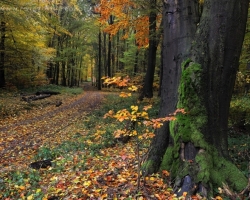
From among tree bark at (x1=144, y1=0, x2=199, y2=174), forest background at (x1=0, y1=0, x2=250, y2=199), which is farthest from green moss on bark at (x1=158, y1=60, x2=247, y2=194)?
forest background at (x1=0, y1=0, x2=250, y2=199)

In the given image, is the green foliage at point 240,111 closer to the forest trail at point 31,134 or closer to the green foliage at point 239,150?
the green foliage at point 239,150

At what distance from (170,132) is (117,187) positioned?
132 centimetres

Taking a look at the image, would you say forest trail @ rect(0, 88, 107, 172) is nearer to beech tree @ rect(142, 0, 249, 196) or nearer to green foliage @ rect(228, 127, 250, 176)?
beech tree @ rect(142, 0, 249, 196)

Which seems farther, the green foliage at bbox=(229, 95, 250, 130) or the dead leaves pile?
the green foliage at bbox=(229, 95, 250, 130)

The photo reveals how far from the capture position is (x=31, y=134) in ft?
31.6

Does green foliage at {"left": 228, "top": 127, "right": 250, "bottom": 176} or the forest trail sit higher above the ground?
green foliage at {"left": 228, "top": 127, "right": 250, "bottom": 176}

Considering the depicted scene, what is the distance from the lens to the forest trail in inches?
281

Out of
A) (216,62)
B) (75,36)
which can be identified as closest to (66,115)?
(216,62)

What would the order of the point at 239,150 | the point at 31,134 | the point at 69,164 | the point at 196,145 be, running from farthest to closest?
1. the point at 31,134
2. the point at 69,164
3. the point at 239,150
4. the point at 196,145

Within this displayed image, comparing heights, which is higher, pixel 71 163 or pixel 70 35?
pixel 70 35

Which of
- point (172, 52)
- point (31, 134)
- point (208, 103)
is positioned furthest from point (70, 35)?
point (208, 103)

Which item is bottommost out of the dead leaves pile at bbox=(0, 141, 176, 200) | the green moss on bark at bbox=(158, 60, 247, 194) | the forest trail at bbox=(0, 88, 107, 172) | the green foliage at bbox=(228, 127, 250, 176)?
the forest trail at bbox=(0, 88, 107, 172)

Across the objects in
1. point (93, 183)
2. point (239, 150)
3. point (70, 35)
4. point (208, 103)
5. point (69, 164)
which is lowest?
point (69, 164)

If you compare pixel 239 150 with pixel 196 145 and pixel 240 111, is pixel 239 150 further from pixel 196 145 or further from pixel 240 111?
pixel 196 145
